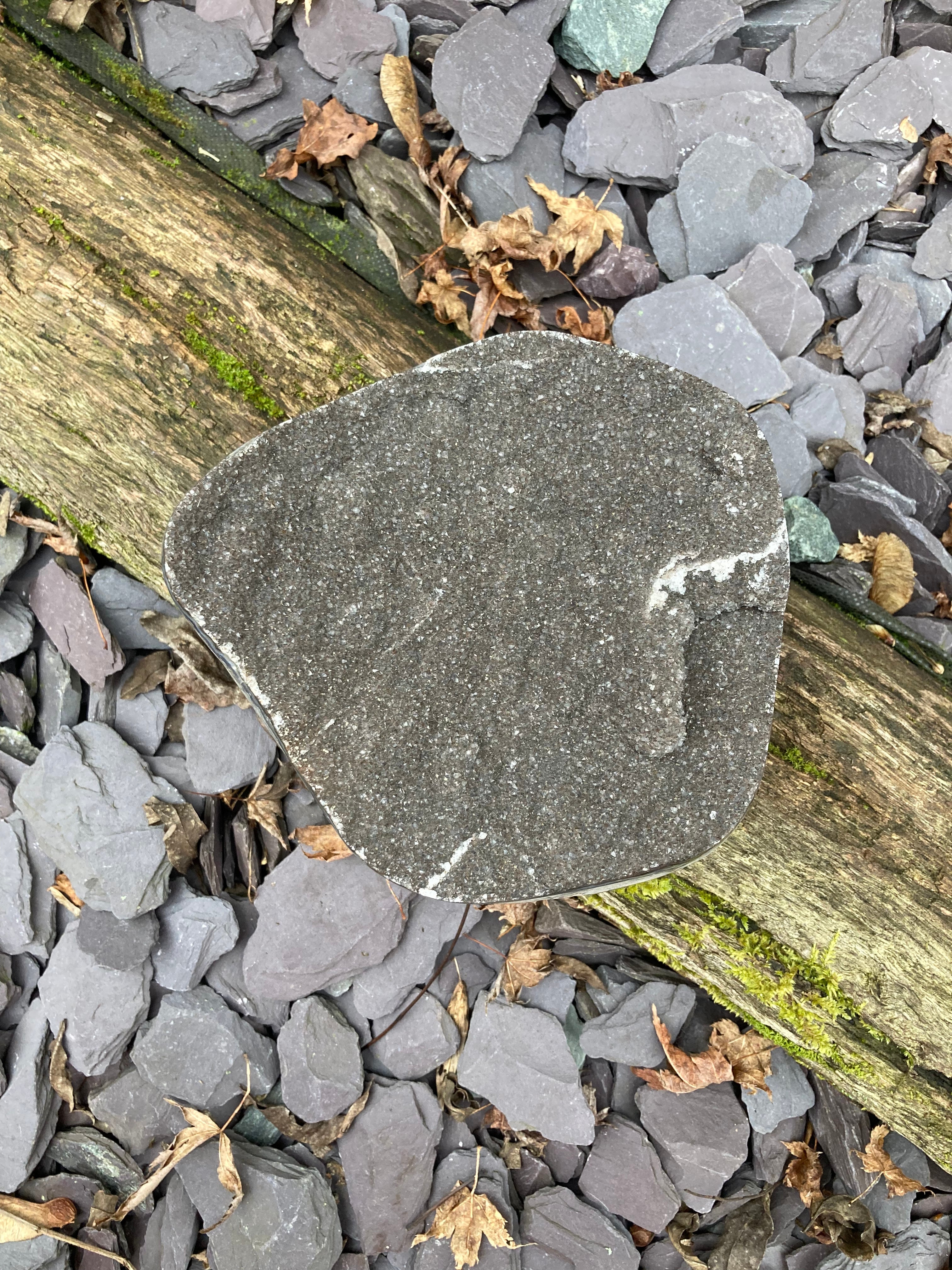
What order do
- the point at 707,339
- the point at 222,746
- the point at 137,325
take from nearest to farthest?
the point at 137,325 → the point at 707,339 → the point at 222,746

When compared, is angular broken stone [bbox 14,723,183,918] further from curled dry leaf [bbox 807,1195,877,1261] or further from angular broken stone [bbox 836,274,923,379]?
angular broken stone [bbox 836,274,923,379]

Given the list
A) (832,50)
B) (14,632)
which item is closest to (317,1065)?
(14,632)

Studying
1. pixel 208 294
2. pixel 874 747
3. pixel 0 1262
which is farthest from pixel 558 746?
pixel 0 1262

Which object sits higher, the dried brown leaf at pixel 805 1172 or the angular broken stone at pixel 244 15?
the angular broken stone at pixel 244 15

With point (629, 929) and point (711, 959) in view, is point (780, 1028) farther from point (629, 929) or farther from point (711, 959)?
point (629, 929)

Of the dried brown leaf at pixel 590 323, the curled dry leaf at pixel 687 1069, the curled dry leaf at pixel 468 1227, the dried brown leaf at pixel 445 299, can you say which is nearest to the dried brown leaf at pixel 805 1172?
the curled dry leaf at pixel 687 1069

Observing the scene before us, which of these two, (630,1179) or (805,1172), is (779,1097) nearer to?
(805,1172)

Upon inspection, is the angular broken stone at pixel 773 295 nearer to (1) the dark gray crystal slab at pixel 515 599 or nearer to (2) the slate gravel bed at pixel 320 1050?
(1) the dark gray crystal slab at pixel 515 599
